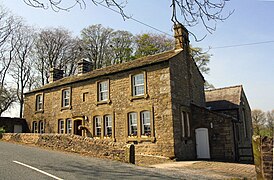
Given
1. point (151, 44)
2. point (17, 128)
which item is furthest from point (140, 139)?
point (151, 44)

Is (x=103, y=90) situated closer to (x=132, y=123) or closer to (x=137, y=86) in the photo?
(x=137, y=86)

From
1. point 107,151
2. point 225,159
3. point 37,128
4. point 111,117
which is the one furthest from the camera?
point 37,128

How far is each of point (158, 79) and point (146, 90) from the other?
4.12 ft

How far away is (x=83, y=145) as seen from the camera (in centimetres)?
1497

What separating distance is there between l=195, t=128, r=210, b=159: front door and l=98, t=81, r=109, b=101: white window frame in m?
8.03

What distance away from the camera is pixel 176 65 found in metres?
18.5

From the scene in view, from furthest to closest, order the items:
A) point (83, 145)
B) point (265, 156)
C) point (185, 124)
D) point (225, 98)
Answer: point (225, 98)
point (185, 124)
point (83, 145)
point (265, 156)

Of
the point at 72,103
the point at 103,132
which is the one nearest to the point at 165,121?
the point at 103,132

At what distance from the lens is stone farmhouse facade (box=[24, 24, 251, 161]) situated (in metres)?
17.2

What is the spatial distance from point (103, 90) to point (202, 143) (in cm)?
921

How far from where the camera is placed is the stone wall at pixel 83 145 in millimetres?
13309

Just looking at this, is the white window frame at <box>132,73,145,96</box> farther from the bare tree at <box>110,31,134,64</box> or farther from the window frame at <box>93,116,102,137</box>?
the bare tree at <box>110,31,134,64</box>

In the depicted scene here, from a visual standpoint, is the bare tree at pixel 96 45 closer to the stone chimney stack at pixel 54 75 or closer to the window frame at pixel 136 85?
the stone chimney stack at pixel 54 75

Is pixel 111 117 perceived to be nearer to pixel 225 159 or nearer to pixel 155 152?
pixel 155 152
